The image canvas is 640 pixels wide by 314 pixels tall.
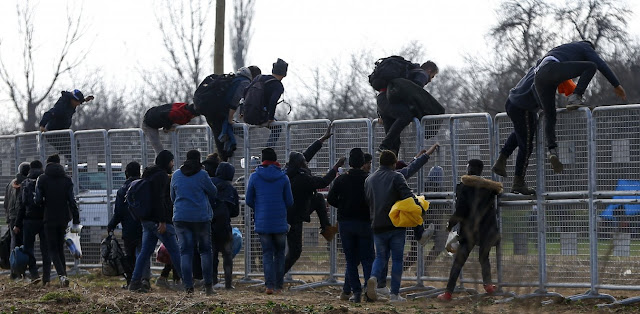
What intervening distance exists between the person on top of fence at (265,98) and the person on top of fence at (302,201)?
52.5 inches

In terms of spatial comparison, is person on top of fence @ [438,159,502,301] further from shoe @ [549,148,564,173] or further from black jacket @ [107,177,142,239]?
black jacket @ [107,177,142,239]

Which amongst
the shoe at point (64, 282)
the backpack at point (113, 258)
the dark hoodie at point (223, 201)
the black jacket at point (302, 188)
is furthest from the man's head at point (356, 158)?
the shoe at point (64, 282)

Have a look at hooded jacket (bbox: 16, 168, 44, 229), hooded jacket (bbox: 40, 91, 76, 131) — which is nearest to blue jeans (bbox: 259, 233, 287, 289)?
hooded jacket (bbox: 16, 168, 44, 229)

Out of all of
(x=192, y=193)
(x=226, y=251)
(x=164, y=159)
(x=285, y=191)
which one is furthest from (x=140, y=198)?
(x=285, y=191)

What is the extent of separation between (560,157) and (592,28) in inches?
1114

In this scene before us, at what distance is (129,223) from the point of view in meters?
16.1

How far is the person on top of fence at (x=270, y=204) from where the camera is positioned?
1441 cm

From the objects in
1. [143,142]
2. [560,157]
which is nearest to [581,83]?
[560,157]

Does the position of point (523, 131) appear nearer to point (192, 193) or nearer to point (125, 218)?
point (192, 193)

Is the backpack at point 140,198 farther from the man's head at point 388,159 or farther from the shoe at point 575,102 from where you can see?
the shoe at point 575,102

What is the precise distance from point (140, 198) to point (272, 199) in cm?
187

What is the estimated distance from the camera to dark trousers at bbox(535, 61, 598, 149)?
12.7 meters

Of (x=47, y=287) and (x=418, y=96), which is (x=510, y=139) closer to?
(x=418, y=96)

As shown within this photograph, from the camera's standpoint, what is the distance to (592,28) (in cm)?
4056
